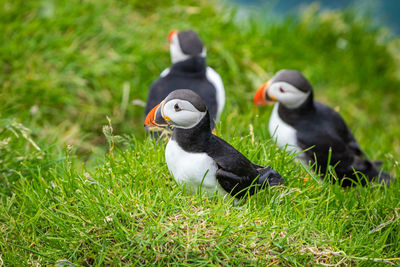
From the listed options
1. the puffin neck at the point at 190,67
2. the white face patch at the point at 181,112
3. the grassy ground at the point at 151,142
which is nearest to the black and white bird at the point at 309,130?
the grassy ground at the point at 151,142

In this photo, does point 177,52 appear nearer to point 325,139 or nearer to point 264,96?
point 264,96

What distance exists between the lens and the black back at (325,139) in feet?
12.9

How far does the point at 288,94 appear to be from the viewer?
3967 mm

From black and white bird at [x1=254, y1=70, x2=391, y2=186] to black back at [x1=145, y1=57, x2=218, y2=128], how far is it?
1.66 feet

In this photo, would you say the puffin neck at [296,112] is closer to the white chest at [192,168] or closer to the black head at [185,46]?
the black head at [185,46]

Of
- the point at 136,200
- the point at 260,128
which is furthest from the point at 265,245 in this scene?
the point at 260,128

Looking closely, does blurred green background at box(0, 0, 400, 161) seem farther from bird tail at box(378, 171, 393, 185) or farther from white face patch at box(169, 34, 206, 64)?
bird tail at box(378, 171, 393, 185)

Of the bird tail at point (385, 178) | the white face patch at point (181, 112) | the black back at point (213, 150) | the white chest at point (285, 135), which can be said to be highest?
the white face patch at point (181, 112)

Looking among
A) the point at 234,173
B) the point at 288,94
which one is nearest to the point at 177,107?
the point at 234,173

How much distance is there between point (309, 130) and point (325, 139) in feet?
0.51

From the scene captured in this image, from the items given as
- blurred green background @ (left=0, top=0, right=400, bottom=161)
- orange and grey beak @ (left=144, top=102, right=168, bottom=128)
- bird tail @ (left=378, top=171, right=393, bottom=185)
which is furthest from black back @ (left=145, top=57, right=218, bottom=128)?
bird tail @ (left=378, top=171, right=393, bottom=185)

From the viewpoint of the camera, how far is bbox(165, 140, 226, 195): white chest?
275cm

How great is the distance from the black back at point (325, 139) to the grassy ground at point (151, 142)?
31 cm

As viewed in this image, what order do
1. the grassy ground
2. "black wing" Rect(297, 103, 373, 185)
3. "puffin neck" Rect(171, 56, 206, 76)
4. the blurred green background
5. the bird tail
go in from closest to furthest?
the grassy ground → the bird tail → "black wing" Rect(297, 103, 373, 185) → "puffin neck" Rect(171, 56, 206, 76) → the blurred green background
